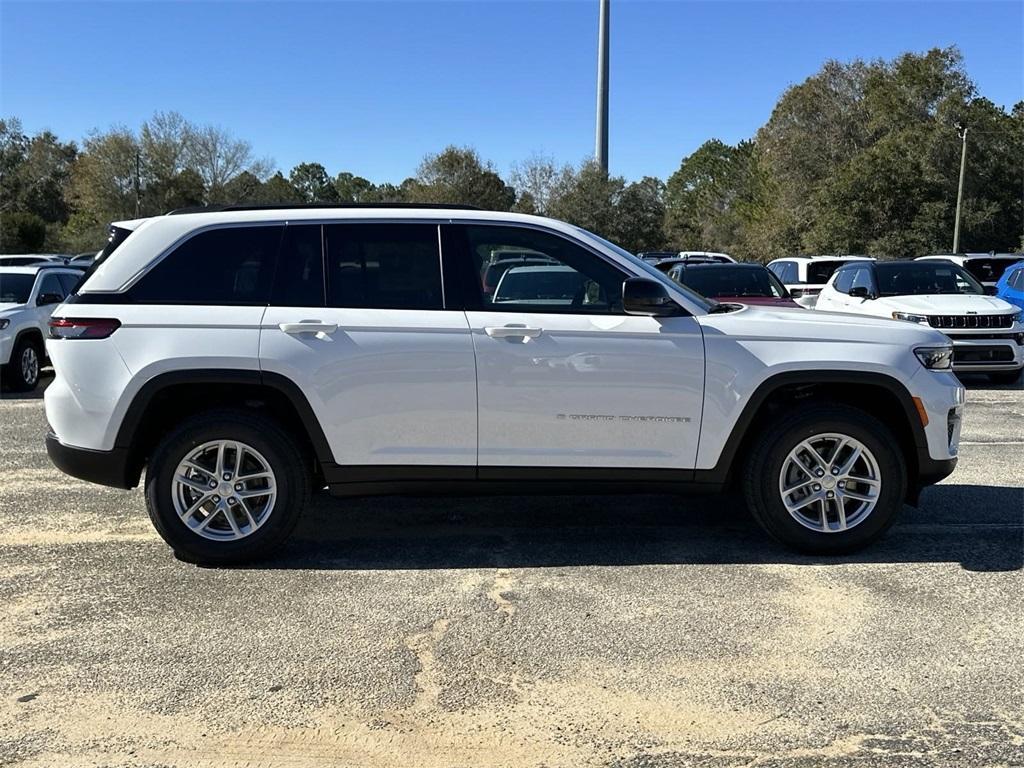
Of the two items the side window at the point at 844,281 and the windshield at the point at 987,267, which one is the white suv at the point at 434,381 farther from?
the windshield at the point at 987,267

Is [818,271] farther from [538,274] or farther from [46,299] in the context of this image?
[538,274]

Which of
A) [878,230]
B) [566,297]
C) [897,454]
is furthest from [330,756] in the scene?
[878,230]

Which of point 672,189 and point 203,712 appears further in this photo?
point 672,189

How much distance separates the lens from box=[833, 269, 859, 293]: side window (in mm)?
13086

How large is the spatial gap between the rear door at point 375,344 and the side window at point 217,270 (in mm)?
97

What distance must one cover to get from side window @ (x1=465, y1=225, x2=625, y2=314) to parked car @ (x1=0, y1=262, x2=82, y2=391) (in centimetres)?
781

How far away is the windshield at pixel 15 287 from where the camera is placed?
11.7 m

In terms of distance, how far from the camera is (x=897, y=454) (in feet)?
15.8

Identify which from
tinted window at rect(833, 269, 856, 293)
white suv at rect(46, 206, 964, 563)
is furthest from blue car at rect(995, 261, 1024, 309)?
white suv at rect(46, 206, 964, 563)

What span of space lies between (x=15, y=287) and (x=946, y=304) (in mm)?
12412

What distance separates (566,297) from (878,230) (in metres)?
38.9

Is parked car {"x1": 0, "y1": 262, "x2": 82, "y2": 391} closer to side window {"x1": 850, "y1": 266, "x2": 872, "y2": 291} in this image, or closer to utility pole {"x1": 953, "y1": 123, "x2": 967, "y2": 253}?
side window {"x1": 850, "y1": 266, "x2": 872, "y2": 291}

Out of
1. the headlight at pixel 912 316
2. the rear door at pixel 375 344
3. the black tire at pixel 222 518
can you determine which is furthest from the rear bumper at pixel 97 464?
the headlight at pixel 912 316

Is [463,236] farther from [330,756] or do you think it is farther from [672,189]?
[672,189]
